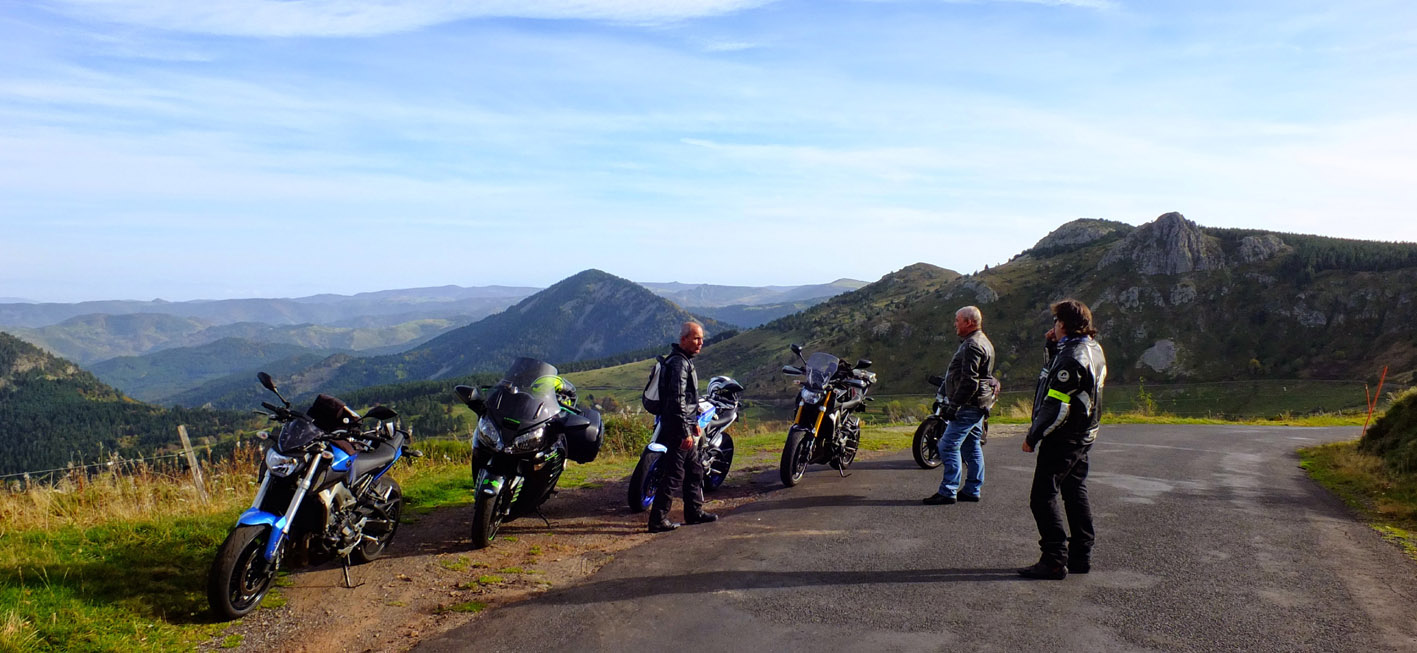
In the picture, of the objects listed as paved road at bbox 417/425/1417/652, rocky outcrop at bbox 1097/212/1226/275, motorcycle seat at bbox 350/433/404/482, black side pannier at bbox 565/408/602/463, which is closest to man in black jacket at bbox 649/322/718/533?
paved road at bbox 417/425/1417/652

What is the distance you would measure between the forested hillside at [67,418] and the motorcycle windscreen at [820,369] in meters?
115

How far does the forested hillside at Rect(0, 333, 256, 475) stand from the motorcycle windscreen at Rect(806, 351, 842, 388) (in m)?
115

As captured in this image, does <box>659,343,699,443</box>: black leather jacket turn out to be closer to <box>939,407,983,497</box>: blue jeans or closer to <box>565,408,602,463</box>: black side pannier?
<box>565,408,602,463</box>: black side pannier

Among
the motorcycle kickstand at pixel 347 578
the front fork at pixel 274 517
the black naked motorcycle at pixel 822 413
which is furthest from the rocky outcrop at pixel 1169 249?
the front fork at pixel 274 517

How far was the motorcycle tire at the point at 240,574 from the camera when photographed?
536 centimetres

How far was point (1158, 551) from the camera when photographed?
7152mm

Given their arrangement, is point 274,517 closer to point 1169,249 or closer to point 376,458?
point 376,458

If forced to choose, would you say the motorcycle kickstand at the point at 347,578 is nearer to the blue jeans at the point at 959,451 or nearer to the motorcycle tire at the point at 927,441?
the blue jeans at the point at 959,451

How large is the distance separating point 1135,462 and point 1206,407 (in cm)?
8750

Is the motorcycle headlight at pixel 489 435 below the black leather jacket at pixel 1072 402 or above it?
below

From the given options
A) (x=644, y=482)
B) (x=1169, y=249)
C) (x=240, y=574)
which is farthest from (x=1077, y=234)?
(x=240, y=574)

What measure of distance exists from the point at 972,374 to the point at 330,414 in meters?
6.74

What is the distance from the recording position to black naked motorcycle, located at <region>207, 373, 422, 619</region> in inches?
217

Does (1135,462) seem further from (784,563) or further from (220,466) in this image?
(220,466)
